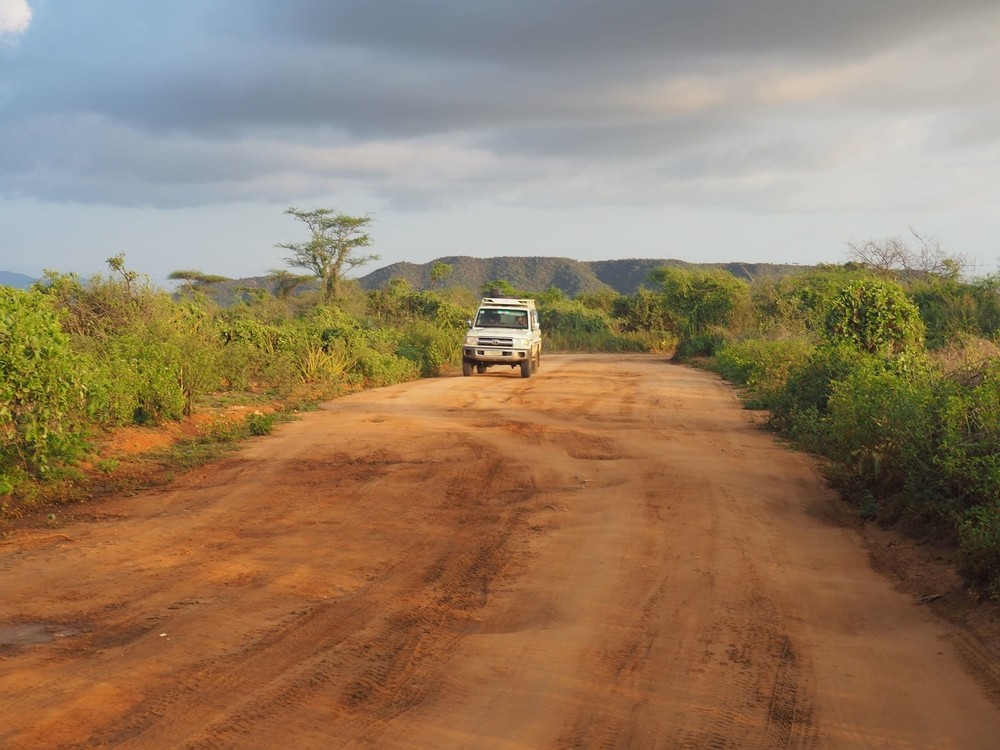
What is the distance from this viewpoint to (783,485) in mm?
9680

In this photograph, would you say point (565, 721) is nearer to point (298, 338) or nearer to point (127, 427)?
point (127, 427)

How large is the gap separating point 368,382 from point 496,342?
423 cm

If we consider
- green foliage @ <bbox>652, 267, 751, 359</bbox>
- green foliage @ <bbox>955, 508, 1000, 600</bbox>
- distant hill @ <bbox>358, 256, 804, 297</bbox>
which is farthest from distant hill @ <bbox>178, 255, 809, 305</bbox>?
green foliage @ <bbox>955, 508, 1000, 600</bbox>

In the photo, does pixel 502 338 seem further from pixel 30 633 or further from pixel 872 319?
pixel 30 633

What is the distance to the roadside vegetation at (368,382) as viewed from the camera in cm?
752

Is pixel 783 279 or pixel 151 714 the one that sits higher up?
pixel 783 279

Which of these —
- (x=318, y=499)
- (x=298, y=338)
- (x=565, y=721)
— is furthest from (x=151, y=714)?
(x=298, y=338)

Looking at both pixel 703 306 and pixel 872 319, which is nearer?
pixel 872 319

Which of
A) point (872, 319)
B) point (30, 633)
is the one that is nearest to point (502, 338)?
point (872, 319)

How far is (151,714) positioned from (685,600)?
3.22m

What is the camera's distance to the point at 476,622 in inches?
215

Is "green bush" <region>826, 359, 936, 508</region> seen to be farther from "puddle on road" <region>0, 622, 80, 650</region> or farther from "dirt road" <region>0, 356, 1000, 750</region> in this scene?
"puddle on road" <region>0, 622, 80, 650</region>

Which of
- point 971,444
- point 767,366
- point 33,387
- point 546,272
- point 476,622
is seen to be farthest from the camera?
point 546,272

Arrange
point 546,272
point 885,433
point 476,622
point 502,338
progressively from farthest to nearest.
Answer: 1. point 546,272
2. point 502,338
3. point 885,433
4. point 476,622
